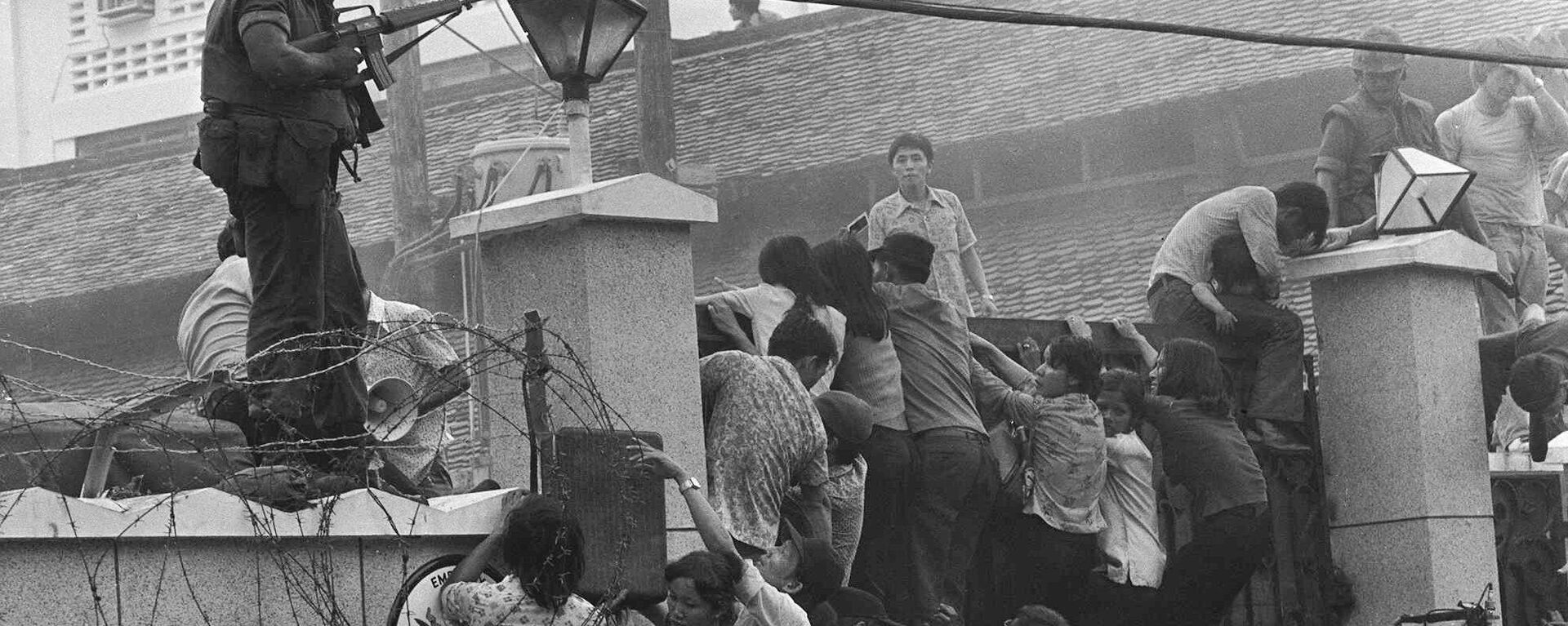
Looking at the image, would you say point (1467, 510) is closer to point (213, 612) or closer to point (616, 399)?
point (616, 399)

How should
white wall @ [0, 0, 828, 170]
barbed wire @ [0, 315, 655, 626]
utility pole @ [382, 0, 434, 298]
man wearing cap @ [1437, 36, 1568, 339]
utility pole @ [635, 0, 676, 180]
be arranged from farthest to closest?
white wall @ [0, 0, 828, 170] < utility pole @ [635, 0, 676, 180] < utility pole @ [382, 0, 434, 298] < man wearing cap @ [1437, 36, 1568, 339] < barbed wire @ [0, 315, 655, 626]

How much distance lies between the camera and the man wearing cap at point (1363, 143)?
40.9 ft

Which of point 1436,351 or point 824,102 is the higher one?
point 824,102

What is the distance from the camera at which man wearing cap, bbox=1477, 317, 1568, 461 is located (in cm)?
1114

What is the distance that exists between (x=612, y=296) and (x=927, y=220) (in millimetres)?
5940

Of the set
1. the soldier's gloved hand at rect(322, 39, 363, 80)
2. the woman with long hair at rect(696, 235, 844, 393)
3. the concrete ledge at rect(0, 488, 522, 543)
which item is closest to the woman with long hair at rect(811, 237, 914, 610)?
the woman with long hair at rect(696, 235, 844, 393)

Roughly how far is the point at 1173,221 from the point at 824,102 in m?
5.13

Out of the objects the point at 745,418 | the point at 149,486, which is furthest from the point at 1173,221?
the point at 149,486

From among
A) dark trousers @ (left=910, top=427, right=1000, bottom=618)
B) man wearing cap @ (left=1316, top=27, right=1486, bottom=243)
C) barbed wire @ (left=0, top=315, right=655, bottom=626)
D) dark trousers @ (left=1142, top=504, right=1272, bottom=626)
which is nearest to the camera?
barbed wire @ (left=0, top=315, right=655, bottom=626)

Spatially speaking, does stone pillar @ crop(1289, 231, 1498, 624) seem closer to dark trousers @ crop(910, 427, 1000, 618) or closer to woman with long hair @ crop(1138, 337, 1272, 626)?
woman with long hair @ crop(1138, 337, 1272, 626)

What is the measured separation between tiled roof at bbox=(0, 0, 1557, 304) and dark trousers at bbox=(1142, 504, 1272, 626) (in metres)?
14.6

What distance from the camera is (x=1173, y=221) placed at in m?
25.0

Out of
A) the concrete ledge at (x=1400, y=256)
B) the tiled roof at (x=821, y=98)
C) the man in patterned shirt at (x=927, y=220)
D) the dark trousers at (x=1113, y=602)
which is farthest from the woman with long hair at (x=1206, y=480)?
the tiled roof at (x=821, y=98)

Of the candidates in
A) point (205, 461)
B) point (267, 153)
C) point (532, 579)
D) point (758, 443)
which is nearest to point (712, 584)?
point (532, 579)
